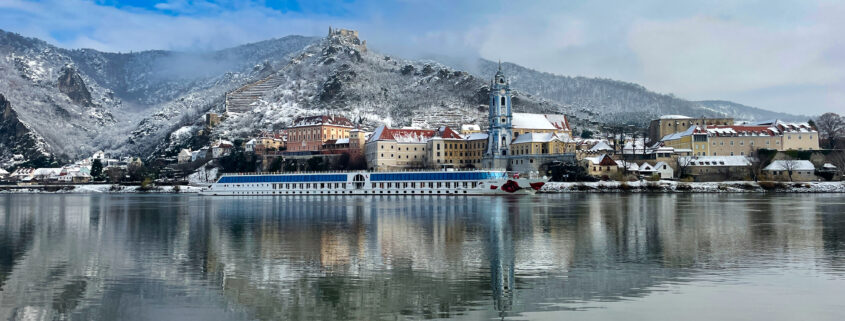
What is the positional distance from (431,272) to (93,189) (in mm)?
92149

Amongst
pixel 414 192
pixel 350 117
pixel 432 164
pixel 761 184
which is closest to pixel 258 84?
pixel 350 117

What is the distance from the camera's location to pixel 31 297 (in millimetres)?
12133

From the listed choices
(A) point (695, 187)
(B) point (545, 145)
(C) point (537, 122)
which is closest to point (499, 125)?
(B) point (545, 145)

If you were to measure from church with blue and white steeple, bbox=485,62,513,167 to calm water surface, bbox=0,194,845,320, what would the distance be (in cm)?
5567

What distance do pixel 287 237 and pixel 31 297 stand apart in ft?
34.5

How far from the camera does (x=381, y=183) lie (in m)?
70.6

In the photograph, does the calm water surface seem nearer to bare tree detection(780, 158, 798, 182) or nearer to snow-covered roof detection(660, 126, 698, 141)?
bare tree detection(780, 158, 798, 182)

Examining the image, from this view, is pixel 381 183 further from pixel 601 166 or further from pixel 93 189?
pixel 93 189

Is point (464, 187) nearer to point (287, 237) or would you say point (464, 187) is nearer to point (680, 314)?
point (287, 237)

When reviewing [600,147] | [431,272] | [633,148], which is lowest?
[431,272]

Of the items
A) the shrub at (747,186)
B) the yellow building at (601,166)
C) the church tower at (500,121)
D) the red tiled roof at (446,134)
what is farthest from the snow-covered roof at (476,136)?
the shrub at (747,186)

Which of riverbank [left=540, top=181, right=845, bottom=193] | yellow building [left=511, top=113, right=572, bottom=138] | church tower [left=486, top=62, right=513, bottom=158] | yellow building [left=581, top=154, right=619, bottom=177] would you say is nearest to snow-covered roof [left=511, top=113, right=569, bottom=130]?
yellow building [left=511, top=113, right=572, bottom=138]

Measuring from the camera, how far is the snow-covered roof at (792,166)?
6731 cm

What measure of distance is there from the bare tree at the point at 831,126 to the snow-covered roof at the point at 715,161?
19.1 m
